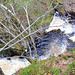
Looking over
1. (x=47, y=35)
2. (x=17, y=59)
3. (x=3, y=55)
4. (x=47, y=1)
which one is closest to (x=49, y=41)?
(x=47, y=35)

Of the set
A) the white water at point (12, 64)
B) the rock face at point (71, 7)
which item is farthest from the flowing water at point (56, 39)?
the white water at point (12, 64)

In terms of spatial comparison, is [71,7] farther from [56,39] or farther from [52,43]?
[52,43]

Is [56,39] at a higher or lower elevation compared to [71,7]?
lower

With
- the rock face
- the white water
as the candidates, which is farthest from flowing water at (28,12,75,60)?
the white water

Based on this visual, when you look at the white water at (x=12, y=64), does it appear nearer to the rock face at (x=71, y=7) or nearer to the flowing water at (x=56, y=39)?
the flowing water at (x=56, y=39)

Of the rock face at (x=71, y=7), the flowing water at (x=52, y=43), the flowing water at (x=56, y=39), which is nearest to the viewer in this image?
the flowing water at (x=52, y=43)

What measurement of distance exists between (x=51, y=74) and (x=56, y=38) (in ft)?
15.9

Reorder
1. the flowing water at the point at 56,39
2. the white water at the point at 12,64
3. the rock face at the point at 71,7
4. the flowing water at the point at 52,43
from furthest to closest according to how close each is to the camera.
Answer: the rock face at the point at 71,7, the flowing water at the point at 56,39, the flowing water at the point at 52,43, the white water at the point at 12,64

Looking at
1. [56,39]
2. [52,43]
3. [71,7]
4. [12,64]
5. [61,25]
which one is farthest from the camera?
[71,7]

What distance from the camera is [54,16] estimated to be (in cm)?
919

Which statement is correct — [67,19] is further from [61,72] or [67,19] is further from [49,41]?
[61,72]

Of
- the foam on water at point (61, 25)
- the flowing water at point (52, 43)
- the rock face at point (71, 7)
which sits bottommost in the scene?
the flowing water at point (52, 43)

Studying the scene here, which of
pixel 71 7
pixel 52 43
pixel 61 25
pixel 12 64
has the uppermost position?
pixel 71 7

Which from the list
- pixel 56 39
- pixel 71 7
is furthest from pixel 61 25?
pixel 71 7
